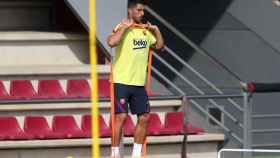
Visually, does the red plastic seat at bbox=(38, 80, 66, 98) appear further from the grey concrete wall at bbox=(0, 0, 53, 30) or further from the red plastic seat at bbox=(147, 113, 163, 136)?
the grey concrete wall at bbox=(0, 0, 53, 30)

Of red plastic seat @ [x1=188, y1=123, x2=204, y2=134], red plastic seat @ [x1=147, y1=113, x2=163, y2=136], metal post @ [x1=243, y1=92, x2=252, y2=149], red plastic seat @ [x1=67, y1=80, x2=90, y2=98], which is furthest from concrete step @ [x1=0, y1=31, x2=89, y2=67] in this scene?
metal post @ [x1=243, y1=92, x2=252, y2=149]

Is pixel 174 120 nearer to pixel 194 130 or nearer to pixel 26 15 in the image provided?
pixel 194 130

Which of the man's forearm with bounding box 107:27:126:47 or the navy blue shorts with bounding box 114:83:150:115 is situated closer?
the man's forearm with bounding box 107:27:126:47

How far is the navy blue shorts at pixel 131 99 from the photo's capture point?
985cm

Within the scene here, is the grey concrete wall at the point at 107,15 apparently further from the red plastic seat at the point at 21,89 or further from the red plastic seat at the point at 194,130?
the red plastic seat at the point at 194,130

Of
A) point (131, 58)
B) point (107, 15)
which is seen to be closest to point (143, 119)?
point (131, 58)

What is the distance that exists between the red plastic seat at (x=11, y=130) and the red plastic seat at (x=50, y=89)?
0.94m

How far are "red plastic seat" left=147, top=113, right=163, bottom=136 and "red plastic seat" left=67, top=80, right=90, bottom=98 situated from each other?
1.07 meters

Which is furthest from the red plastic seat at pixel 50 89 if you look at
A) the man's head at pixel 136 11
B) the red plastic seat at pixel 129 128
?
Answer: the man's head at pixel 136 11

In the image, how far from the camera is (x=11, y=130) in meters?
11.8

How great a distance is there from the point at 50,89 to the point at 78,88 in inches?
14.8

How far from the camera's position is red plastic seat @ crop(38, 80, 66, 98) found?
12.7m

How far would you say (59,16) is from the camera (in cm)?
1590

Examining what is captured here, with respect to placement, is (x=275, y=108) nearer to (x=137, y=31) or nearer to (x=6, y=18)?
(x=6, y=18)
